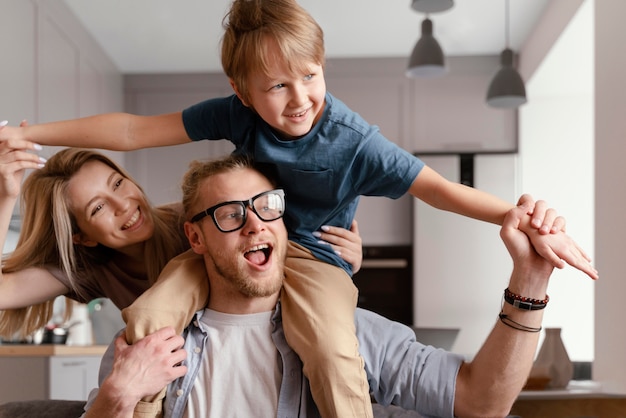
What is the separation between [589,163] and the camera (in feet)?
16.1

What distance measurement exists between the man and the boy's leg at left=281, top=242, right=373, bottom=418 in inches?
2.2

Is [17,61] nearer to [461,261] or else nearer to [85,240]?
[85,240]

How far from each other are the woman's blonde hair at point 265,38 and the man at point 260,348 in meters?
0.21

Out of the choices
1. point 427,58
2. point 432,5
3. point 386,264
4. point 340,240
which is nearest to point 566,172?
point 386,264

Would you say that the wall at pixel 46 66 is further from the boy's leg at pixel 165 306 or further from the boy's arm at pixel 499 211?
the boy's arm at pixel 499 211

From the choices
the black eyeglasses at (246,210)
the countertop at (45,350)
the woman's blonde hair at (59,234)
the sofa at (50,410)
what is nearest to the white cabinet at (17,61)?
the countertop at (45,350)

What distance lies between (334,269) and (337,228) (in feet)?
0.39

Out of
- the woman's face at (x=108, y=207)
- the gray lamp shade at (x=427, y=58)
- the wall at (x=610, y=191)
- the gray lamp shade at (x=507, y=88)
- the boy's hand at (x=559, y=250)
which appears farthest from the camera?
the gray lamp shade at (x=507, y=88)

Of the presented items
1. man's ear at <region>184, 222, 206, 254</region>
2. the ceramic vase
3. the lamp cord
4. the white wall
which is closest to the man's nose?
man's ear at <region>184, 222, 206, 254</region>

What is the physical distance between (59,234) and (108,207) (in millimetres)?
127

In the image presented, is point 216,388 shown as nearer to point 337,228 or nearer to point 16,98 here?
point 337,228

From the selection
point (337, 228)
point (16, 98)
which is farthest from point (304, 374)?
point (16, 98)

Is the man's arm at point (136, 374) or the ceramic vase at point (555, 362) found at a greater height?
the man's arm at point (136, 374)

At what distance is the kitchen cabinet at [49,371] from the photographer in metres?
3.37
